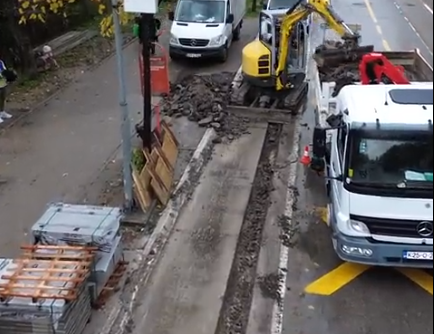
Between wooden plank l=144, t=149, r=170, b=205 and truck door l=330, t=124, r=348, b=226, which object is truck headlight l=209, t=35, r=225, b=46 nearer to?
wooden plank l=144, t=149, r=170, b=205

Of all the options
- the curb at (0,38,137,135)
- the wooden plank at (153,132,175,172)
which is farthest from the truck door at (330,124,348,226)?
the curb at (0,38,137,135)

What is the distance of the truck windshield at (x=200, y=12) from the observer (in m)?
21.6

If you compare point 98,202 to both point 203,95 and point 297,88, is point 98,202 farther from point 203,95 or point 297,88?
point 297,88

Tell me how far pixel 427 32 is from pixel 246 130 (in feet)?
42.1

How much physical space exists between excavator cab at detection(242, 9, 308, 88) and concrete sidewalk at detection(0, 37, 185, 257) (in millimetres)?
3258

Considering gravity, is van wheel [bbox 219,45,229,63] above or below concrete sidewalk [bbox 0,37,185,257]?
above

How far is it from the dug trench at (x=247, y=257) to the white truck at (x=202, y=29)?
24.5ft

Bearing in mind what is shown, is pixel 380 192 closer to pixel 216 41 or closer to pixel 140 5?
pixel 140 5

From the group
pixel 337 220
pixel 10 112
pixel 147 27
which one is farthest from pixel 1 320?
pixel 10 112

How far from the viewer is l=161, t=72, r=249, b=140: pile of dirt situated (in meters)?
15.3

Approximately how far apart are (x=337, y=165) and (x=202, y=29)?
12.6 metres

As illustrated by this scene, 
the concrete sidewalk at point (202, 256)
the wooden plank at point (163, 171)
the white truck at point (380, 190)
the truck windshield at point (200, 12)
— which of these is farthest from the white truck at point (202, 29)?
the white truck at point (380, 190)

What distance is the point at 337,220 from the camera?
29.4 ft

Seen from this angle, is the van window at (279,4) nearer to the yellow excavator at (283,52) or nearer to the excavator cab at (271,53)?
the yellow excavator at (283,52)
